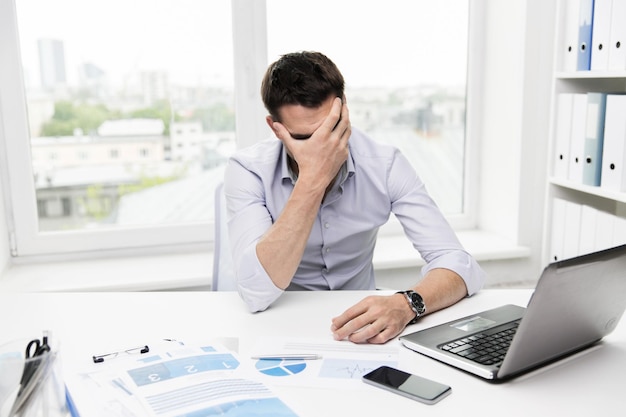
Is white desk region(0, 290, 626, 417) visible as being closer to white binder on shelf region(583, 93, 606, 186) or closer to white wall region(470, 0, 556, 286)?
white binder on shelf region(583, 93, 606, 186)

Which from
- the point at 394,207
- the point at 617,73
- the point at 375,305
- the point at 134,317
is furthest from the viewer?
the point at 617,73

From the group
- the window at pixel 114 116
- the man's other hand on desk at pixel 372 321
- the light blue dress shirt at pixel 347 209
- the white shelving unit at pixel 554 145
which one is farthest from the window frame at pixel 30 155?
the man's other hand on desk at pixel 372 321

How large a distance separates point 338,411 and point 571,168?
5.29ft

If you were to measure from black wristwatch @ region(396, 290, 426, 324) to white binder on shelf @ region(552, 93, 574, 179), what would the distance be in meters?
1.18

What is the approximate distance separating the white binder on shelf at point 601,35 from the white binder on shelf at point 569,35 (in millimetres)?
81

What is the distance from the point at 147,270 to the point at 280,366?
1326mm

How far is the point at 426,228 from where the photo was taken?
1.64m

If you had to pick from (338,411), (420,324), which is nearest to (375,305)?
(420,324)

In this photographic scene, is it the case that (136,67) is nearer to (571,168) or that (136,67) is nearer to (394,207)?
(394,207)

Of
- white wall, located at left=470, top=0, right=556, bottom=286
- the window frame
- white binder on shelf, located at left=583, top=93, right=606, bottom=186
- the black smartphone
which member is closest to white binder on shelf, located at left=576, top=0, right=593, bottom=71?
white binder on shelf, located at left=583, top=93, right=606, bottom=186

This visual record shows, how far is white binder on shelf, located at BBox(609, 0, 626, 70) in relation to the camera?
6.30 ft

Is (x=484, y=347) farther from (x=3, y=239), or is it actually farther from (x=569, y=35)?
(x=3, y=239)

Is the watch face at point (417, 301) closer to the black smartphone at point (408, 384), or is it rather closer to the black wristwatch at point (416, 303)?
the black wristwatch at point (416, 303)

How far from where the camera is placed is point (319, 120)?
62.1 inches
